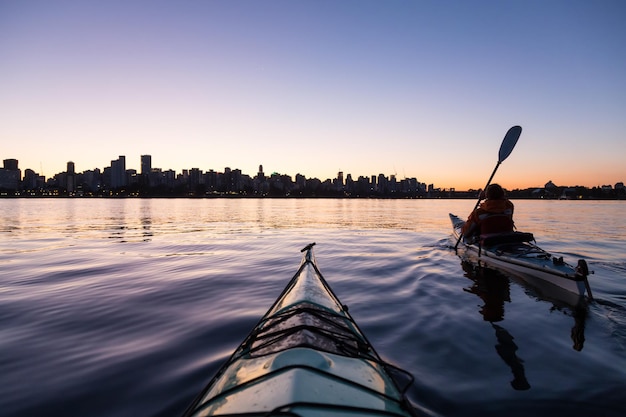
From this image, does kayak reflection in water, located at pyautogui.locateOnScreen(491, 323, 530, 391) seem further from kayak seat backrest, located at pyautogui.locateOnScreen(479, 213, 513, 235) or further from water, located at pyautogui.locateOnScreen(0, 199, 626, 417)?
kayak seat backrest, located at pyautogui.locateOnScreen(479, 213, 513, 235)

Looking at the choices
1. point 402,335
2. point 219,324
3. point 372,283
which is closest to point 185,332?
point 219,324

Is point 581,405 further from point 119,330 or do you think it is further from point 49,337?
point 49,337

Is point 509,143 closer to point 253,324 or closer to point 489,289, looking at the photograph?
point 489,289

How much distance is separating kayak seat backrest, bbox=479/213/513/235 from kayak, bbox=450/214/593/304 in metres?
0.24

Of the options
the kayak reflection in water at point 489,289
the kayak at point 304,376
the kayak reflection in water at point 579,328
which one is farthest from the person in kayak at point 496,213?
the kayak at point 304,376

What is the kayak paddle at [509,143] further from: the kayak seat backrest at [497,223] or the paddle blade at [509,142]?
the kayak seat backrest at [497,223]

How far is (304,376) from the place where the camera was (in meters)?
2.38

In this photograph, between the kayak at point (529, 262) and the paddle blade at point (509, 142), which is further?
the paddle blade at point (509, 142)

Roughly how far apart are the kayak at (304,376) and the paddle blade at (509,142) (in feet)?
41.9

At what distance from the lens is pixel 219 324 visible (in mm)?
5988

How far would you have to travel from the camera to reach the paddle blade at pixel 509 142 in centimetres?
1365

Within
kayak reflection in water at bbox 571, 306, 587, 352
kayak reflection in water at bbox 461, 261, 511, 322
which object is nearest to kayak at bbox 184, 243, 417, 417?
kayak reflection in water at bbox 571, 306, 587, 352

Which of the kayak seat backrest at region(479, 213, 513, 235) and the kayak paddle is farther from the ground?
the kayak paddle

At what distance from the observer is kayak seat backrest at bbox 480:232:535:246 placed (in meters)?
9.61
